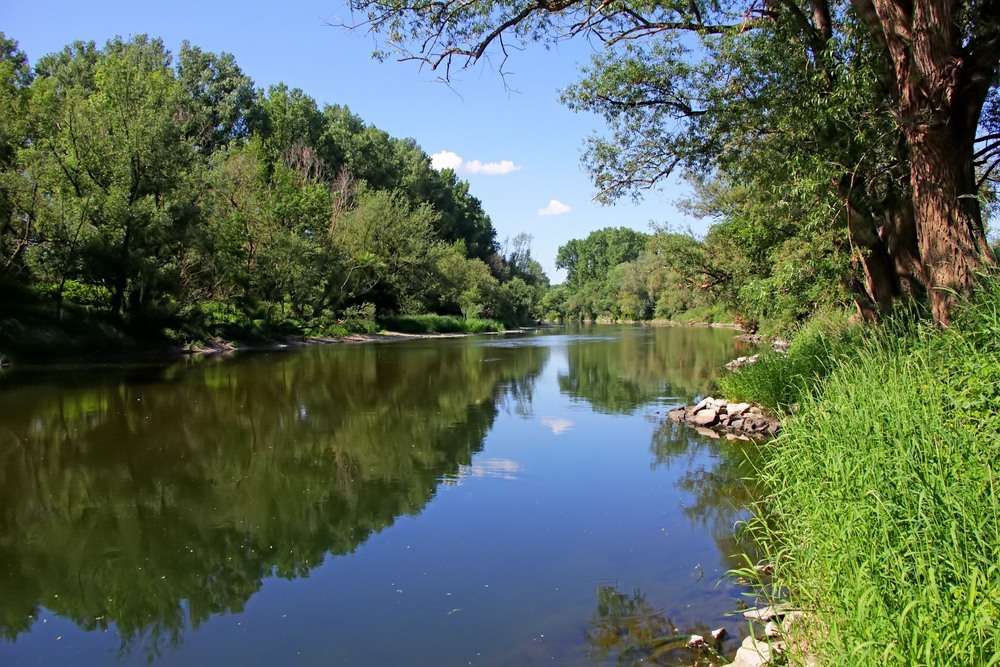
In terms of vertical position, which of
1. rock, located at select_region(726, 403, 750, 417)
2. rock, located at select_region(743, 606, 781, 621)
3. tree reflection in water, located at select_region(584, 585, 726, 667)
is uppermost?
rock, located at select_region(726, 403, 750, 417)

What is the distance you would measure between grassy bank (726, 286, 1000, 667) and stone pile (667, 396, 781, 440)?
262 inches

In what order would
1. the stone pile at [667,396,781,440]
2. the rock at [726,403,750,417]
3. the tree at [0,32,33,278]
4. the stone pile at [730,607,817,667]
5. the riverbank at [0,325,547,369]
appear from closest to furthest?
the stone pile at [730,607,817,667] → the stone pile at [667,396,781,440] → the rock at [726,403,750,417] → the tree at [0,32,33,278] → the riverbank at [0,325,547,369]

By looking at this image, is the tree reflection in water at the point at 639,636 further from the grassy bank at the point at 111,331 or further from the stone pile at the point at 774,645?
the grassy bank at the point at 111,331

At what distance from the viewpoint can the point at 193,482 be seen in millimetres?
9516

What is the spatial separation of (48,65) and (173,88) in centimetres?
2945

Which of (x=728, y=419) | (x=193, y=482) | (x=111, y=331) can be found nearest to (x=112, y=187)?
(x=111, y=331)

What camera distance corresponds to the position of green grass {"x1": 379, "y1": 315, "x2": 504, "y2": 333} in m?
51.2

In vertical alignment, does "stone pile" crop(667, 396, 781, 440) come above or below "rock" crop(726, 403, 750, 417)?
below

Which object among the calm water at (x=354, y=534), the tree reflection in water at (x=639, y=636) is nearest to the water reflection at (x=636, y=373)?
the calm water at (x=354, y=534)

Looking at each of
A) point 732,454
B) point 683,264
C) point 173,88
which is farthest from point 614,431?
point 173,88

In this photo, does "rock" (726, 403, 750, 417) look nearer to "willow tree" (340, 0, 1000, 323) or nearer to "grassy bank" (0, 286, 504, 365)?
"willow tree" (340, 0, 1000, 323)

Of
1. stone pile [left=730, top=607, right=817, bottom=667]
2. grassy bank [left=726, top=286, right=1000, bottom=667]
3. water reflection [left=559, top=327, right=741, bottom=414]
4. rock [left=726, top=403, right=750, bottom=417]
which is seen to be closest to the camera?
grassy bank [left=726, top=286, right=1000, bottom=667]

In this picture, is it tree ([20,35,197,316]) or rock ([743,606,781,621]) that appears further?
tree ([20,35,197,316])

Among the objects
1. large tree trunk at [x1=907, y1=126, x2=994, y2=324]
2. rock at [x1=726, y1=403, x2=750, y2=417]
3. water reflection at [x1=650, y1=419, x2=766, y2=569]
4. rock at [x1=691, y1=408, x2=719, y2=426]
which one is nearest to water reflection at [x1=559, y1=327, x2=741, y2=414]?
→ rock at [x1=691, y1=408, x2=719, y2=426]
